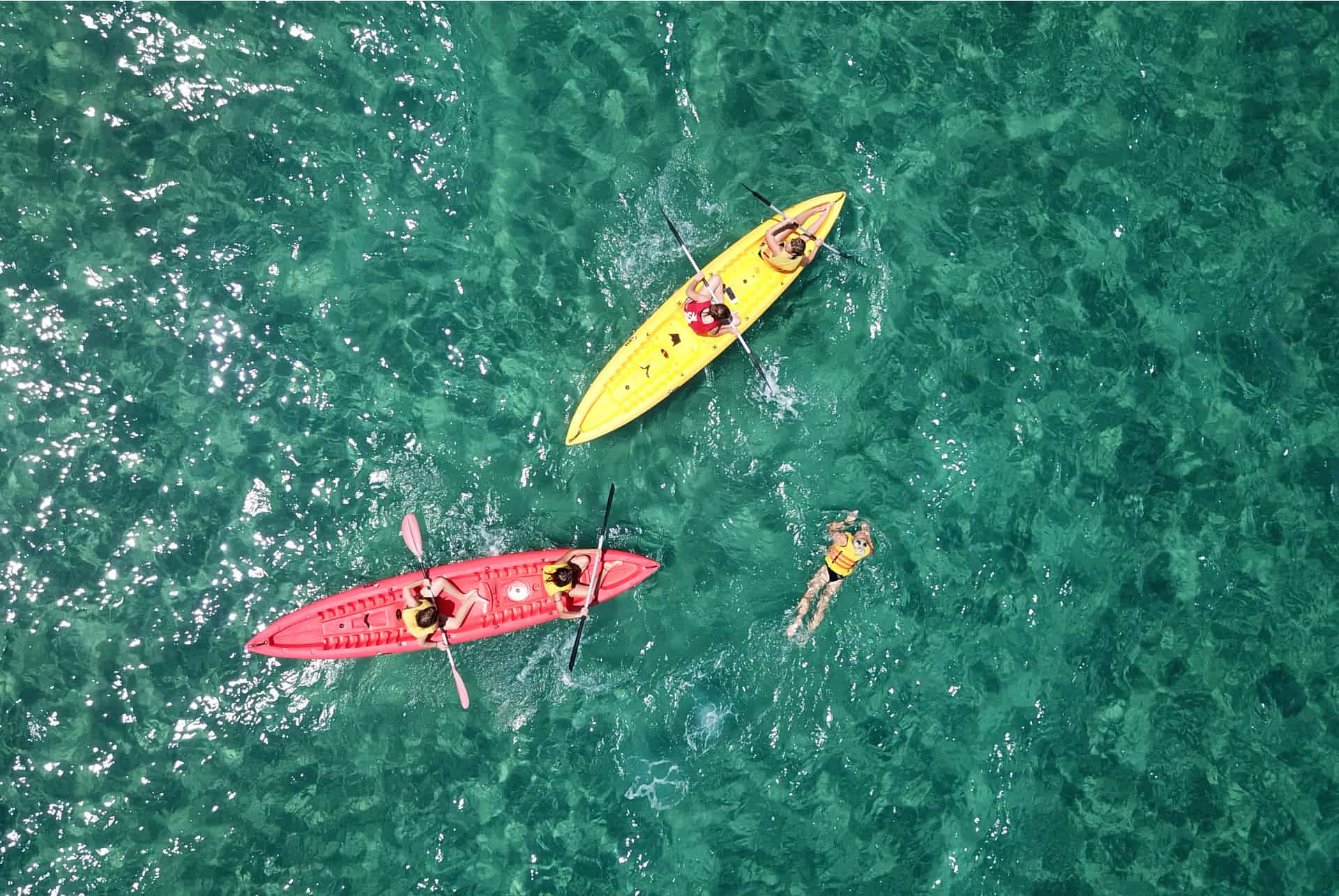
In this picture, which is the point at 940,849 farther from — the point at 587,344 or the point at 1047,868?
the point at 587,344

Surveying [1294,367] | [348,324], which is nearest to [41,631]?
[348,324]

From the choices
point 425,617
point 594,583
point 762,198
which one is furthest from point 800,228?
point 425,617

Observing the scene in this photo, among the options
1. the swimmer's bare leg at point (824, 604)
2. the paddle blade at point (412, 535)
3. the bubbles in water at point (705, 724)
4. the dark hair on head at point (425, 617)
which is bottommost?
the bubbles in water at point (705, 724)

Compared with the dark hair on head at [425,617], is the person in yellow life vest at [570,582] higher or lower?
lower

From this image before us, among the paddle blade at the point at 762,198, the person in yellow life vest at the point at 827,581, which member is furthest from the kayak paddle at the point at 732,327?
the person in yellow life vest at the point at 827,581

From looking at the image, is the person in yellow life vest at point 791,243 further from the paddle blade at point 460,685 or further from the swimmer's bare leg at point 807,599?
the paddle blade at point 460,685

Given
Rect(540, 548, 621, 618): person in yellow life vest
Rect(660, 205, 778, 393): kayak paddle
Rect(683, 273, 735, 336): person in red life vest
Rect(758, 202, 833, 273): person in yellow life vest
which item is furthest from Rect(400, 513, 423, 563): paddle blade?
Rect(758, 202, 833, 273): person in yellow life vest

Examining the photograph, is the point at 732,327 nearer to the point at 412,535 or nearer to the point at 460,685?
the point at 412,535
